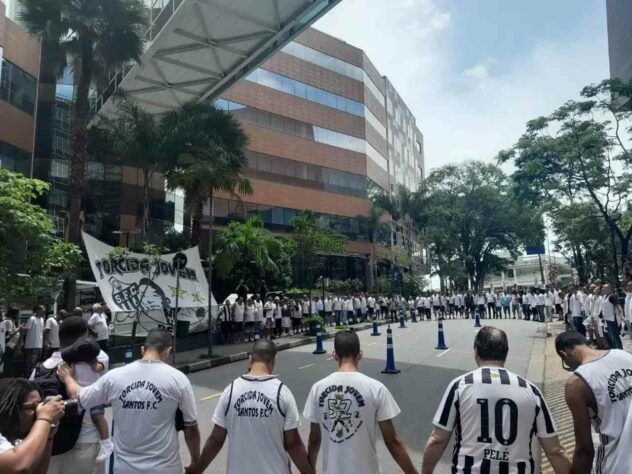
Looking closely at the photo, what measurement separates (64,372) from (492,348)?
3034 mm

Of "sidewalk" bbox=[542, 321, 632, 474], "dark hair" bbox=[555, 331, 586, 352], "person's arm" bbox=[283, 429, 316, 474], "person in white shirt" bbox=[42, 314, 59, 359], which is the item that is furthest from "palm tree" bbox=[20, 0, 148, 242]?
"dark hair" bbox=[555, 331, 586, 352]

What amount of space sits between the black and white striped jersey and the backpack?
2.64 m

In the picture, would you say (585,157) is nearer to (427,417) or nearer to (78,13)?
(427,417)

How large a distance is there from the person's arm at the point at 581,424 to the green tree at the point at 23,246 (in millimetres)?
12037

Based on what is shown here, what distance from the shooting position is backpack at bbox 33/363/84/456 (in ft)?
12.4

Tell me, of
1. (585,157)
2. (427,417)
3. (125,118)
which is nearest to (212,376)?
(427,417)

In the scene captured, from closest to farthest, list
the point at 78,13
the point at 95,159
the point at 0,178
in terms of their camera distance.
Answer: the point at 0,178, the point at 78,13, the point at 95,159

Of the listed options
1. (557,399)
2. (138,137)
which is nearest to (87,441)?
(557,399)

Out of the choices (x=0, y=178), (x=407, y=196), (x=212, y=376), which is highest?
(x=407, y=196)

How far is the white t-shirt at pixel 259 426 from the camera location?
3.45 m

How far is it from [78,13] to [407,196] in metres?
37.1

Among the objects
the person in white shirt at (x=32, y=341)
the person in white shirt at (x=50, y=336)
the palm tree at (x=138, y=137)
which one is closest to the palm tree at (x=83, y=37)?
the palm tree at (x=138, y=137)

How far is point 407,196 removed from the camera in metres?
51.7

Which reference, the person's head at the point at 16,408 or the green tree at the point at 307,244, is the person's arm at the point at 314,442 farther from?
the green tree at the point at 307,244
